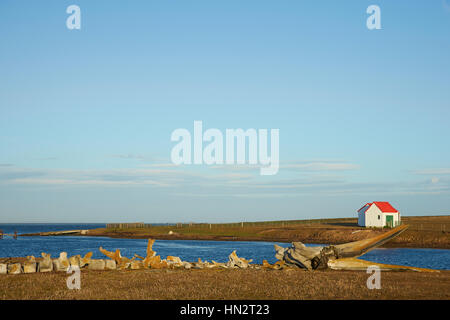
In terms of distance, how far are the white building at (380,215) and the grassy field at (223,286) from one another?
82.1 metres

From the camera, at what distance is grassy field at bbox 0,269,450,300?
17.2 metres

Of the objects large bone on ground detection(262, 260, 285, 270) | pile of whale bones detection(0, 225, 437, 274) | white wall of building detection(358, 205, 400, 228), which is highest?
pile of whale bones detection(0, 225, 437, 274)

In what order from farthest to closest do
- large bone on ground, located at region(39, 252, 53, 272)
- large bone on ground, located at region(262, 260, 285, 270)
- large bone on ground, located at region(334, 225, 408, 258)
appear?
large bone on ground, located at region(334, 225, 408, 258), large bone on ground, located at region(262, 260, 285, 270), large bone on ground, located at region(39, 252, 53, 272)

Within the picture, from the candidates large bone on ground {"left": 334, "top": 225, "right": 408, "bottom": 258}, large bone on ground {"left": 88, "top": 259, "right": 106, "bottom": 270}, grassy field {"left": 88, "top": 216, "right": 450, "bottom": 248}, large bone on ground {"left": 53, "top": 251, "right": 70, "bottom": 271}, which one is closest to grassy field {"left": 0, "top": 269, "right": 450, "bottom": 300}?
large bone on ground {"left": 88, "top": 259, "right": 106, "bottom": 270}

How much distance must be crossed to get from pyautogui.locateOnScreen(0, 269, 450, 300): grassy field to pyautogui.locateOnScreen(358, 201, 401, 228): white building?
82.1m

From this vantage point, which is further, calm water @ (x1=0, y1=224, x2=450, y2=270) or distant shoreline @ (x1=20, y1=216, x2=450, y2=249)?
distant shoreline @ (x1=20, y1=216, x2=450, y2=249)

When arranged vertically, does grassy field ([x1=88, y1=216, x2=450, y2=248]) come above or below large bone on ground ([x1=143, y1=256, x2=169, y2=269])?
below

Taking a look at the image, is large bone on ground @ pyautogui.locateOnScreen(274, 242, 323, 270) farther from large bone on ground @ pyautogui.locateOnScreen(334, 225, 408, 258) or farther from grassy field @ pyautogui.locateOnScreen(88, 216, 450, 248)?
grassy field @ pyautogui.locateOnScreen(88, 216, 450, 248)

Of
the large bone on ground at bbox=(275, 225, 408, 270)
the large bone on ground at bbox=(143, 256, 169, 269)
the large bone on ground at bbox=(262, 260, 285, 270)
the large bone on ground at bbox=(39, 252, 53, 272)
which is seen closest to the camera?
the large bone on ground at bbox=(39, 252, 53, 272)
